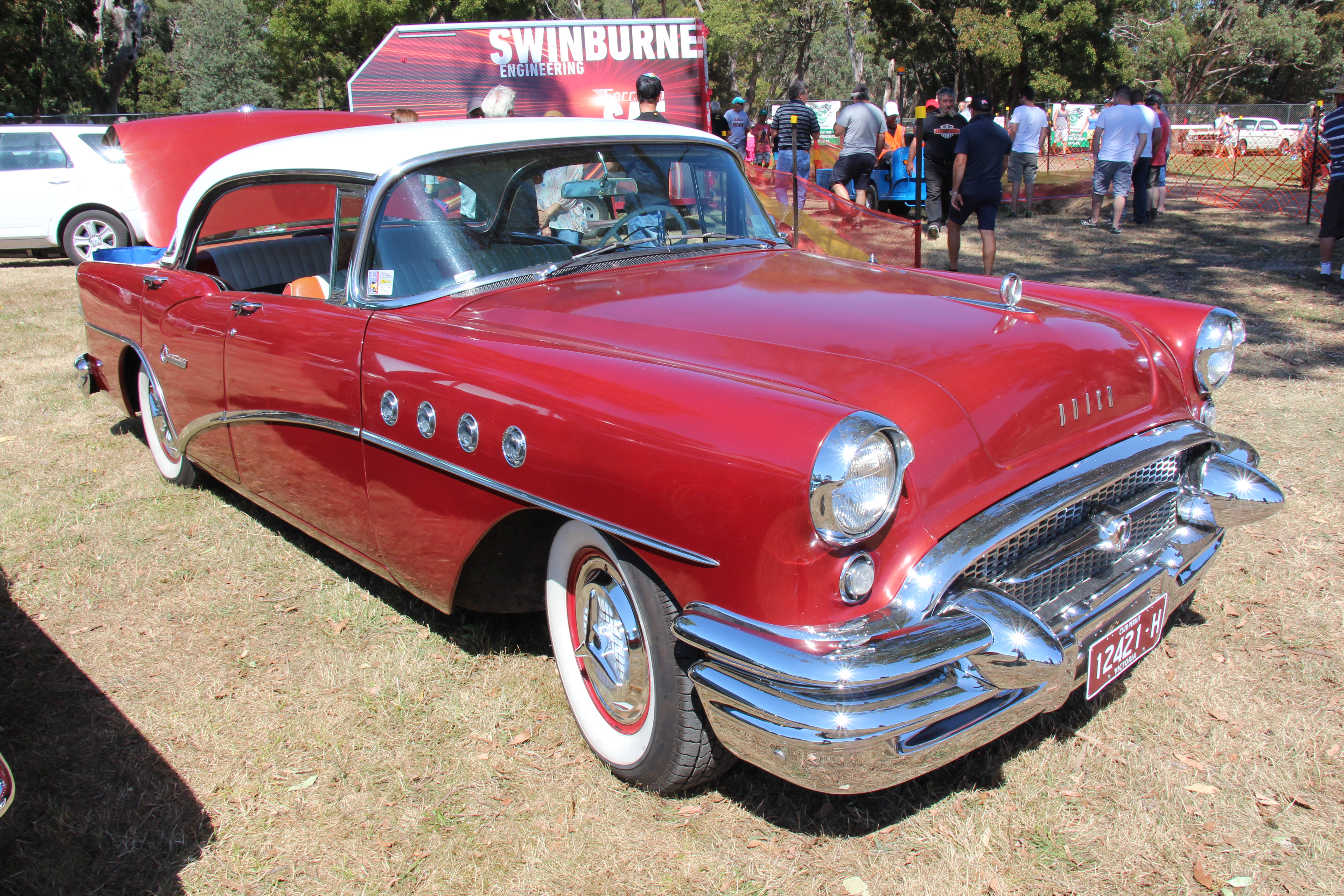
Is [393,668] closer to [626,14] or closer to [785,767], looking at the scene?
[785,767]

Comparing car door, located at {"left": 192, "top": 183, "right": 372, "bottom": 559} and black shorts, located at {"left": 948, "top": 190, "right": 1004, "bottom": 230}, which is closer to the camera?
car door, located at {"left": 192, "top": 183, "right": 372, "bottom": 559}

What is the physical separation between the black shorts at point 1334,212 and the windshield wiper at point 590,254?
6.80 metres

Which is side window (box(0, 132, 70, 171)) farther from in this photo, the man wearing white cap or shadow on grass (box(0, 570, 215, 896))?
shadow on grass (box(0, 570, 215, 896))

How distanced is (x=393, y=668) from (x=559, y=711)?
24.6 inches

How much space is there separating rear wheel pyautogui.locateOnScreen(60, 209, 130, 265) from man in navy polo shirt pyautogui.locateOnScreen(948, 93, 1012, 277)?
9122 mm

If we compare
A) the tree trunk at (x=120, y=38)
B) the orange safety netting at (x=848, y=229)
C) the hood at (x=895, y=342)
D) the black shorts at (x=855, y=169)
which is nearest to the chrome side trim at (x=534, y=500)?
the hood at (x=895, y=342)

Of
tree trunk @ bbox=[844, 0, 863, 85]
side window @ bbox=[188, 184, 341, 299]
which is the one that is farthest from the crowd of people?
tree trunk @ bbox=[844, 0, 863, 85]

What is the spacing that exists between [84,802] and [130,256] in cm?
300

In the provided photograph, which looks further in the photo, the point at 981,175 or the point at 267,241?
the point at 981,175

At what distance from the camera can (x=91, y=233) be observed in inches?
429

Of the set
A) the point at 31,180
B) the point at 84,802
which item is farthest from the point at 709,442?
the point at 31,180

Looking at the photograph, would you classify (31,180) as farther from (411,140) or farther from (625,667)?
(625,667)

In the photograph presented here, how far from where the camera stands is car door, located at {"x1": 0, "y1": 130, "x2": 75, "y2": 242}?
34.5 feet

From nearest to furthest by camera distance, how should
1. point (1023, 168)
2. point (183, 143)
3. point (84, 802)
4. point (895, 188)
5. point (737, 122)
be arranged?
point (84, 802) → point (183, 143) → point (737, 122) → point (1023, 168) → point (895, 188)
